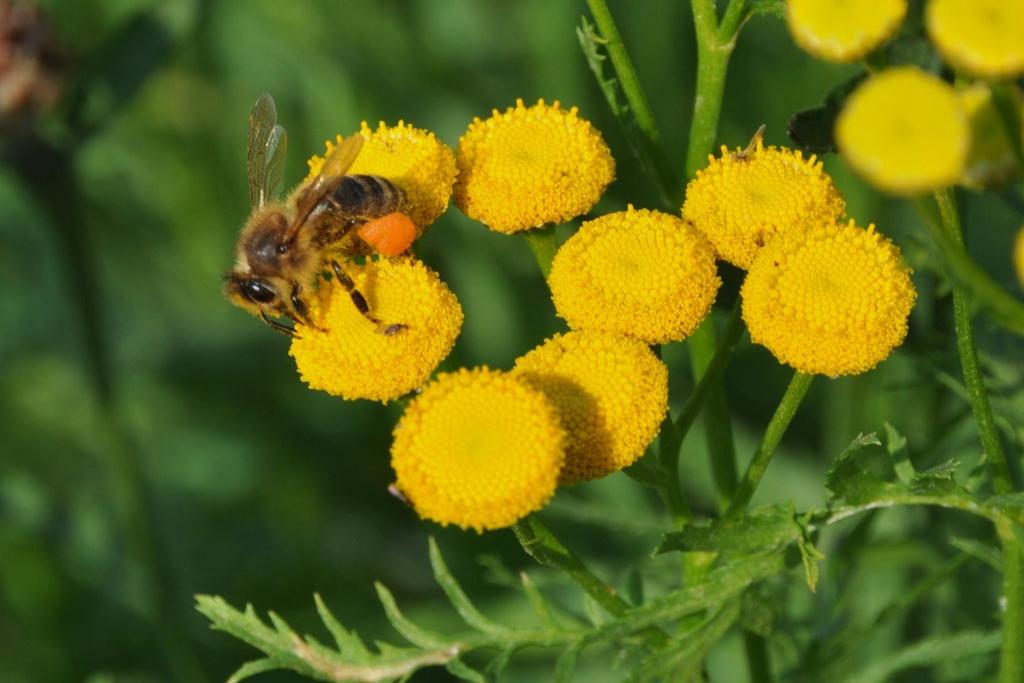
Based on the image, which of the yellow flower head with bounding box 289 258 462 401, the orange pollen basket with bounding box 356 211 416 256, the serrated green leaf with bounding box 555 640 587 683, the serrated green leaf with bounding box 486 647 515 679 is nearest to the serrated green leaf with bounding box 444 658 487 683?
the serrated green leaf with bounding box 486 647 515 679

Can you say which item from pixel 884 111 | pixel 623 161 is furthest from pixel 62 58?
pixel 884 111

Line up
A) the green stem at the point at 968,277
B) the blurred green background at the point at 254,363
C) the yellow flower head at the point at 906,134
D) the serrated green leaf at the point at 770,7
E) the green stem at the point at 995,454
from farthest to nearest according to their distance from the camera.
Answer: the blurred green background at the point at 254,363 → the serrated green leaf at the point at 770,7 → the green stem at the point at 995,454 → the green stem at the point at 968,277 → the yellow flower head at the point at 906,134

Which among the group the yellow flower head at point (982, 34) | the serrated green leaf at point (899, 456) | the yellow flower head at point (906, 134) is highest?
the yellow flower head at point (982, 34)

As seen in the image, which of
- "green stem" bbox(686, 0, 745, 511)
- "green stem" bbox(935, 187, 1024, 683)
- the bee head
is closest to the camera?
"green stem" bbox(935, 187, 1024, 683)

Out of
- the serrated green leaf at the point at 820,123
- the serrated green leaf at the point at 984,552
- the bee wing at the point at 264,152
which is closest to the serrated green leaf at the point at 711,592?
the serrated green leaf at the point at 984,552

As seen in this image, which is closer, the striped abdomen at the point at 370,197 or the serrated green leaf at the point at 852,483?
the serrated green leaf at the point at 852,483

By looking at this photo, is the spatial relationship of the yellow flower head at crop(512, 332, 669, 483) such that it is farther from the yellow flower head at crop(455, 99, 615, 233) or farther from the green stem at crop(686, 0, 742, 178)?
the green stem at crop(686, 0, 742, 178)

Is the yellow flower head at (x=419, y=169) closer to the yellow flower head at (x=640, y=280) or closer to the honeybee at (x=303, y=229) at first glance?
the honeybee at (x=303, y=229)

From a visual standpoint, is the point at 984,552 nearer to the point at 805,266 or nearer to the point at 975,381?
the point at 975,381
